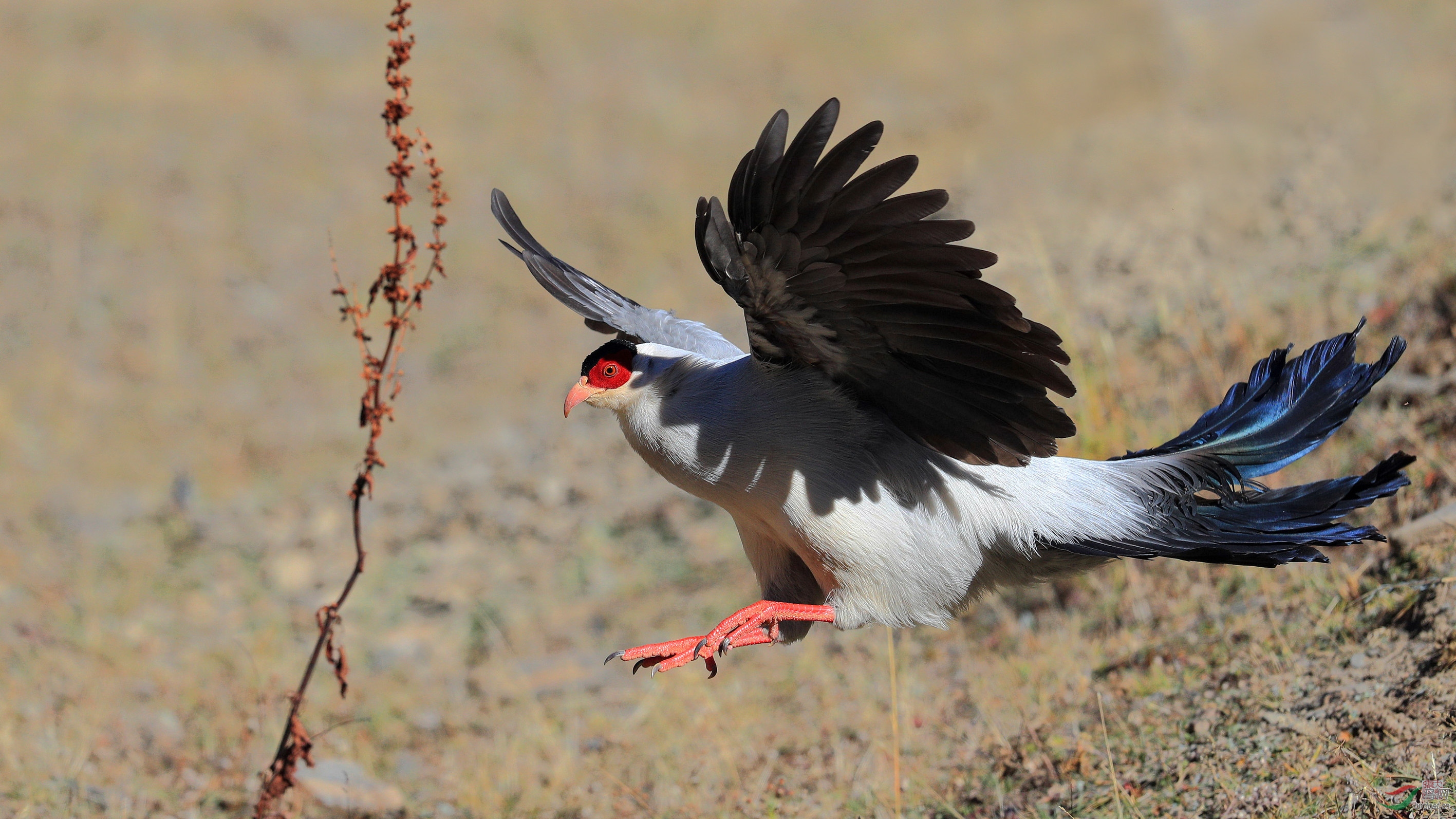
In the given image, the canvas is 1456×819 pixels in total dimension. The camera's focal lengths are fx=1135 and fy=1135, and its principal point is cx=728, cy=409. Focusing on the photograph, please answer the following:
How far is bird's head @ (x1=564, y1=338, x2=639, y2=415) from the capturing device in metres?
3.30

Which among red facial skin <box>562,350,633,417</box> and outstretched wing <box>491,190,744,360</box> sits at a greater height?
outstretched wing <box>491,190,744,360</box>

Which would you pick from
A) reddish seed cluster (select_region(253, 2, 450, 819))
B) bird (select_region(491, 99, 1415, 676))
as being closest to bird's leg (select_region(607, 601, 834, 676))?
bird (select_region(491, 99, 1415, 676))

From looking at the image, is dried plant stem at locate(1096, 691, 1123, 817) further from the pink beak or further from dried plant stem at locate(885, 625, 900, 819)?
the pink beak

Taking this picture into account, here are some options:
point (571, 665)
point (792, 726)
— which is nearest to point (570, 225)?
point (571, 665)

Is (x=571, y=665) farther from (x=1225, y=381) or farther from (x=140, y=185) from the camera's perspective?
(x=140, y=185)

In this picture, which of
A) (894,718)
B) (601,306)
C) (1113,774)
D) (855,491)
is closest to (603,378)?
(601,306)

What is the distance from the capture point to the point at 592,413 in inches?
344

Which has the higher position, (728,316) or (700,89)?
(700,89)

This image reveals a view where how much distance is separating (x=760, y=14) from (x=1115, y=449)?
10.1 metres

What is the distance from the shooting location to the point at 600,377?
10.9 feet

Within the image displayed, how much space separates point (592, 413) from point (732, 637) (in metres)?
5.73

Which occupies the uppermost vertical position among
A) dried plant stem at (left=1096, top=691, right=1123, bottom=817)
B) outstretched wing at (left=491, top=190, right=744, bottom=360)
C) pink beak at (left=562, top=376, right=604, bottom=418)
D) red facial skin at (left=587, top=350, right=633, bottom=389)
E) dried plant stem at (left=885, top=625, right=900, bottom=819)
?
outstretched wing at (left=491, top=190, right=744, bottom=360)

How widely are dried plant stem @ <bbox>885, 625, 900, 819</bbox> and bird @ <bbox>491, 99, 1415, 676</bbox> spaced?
0.27 metres

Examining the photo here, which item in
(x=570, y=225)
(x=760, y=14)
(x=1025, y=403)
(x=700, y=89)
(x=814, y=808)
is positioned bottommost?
(x=814, y=808)
